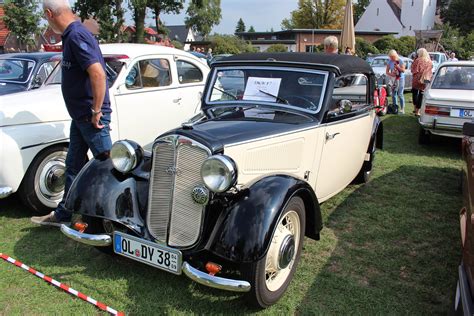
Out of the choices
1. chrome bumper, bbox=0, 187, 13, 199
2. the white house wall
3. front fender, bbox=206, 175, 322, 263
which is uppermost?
the white house wall

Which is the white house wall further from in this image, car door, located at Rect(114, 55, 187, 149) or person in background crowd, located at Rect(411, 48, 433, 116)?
car door, located at Rect(114, 55, 187, 149)

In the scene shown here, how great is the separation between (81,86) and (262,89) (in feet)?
5.38

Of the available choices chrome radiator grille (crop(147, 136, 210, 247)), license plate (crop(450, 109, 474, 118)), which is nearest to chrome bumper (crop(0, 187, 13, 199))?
chrome radiator grille (crop(147, 136, 210, 247))

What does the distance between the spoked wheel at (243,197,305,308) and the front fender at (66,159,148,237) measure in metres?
0.88

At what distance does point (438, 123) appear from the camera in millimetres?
6984

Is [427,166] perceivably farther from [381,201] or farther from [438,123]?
[381,201]

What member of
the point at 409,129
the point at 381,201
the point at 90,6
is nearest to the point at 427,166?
the point at 381,201

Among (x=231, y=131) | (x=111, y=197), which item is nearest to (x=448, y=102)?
(x=231, y=131)

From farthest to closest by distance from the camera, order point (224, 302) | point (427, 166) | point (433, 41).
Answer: point (433, 41) < point (427, 166) < point (224, 302)

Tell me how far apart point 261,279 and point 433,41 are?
30825 mm

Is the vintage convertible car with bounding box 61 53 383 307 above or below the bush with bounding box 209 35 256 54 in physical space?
below

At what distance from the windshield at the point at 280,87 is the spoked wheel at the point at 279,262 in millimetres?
1133

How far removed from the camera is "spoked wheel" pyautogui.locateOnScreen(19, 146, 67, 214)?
4238 millimetres

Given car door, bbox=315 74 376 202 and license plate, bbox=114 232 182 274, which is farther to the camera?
car door, bbox=315 74 376 202
